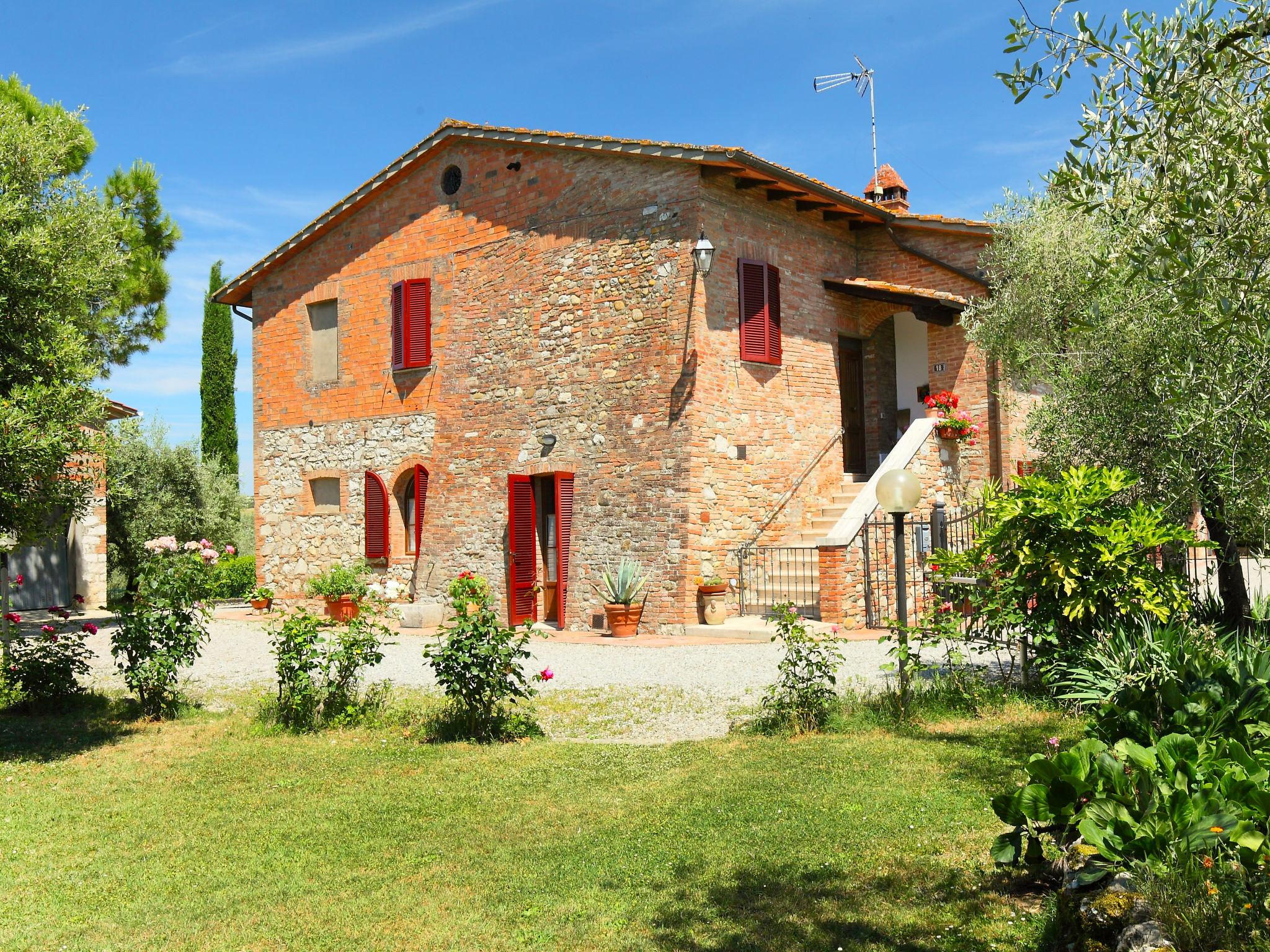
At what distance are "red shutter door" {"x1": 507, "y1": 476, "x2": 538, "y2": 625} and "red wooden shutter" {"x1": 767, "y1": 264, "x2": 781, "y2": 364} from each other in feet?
13.4

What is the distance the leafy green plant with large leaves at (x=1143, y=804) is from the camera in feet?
10.9

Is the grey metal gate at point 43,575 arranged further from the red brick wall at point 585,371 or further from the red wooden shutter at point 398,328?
the red wooden shutter at point 398,328

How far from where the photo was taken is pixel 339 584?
16031mm

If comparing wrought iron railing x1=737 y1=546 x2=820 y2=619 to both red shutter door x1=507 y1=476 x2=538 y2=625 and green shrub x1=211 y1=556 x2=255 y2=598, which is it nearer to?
red shutter door x1=507 y1=476 x2=538 y2=625

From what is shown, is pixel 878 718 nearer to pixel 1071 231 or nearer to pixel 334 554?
pixel 1071 231

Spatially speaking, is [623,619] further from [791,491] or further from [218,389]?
[218,389]

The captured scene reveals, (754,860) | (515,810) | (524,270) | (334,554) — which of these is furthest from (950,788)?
(334,554)

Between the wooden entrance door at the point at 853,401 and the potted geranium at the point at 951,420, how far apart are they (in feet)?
6.30

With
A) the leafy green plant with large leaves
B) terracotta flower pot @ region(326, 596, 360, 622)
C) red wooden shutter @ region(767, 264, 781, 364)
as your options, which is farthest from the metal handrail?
the leafy green plant with large leaves

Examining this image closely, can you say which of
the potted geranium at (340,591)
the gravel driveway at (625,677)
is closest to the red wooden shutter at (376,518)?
the potted geranium at (340,591)

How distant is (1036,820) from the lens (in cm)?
395

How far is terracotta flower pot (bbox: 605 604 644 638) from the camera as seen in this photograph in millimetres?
13172

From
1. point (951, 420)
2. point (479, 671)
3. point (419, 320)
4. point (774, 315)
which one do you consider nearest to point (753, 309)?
point (774, 315)

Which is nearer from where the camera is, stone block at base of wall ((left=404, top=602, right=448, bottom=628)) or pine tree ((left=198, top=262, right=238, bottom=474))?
stone block at base of wall ((left=404, top=602, right=448, bottom=628))
